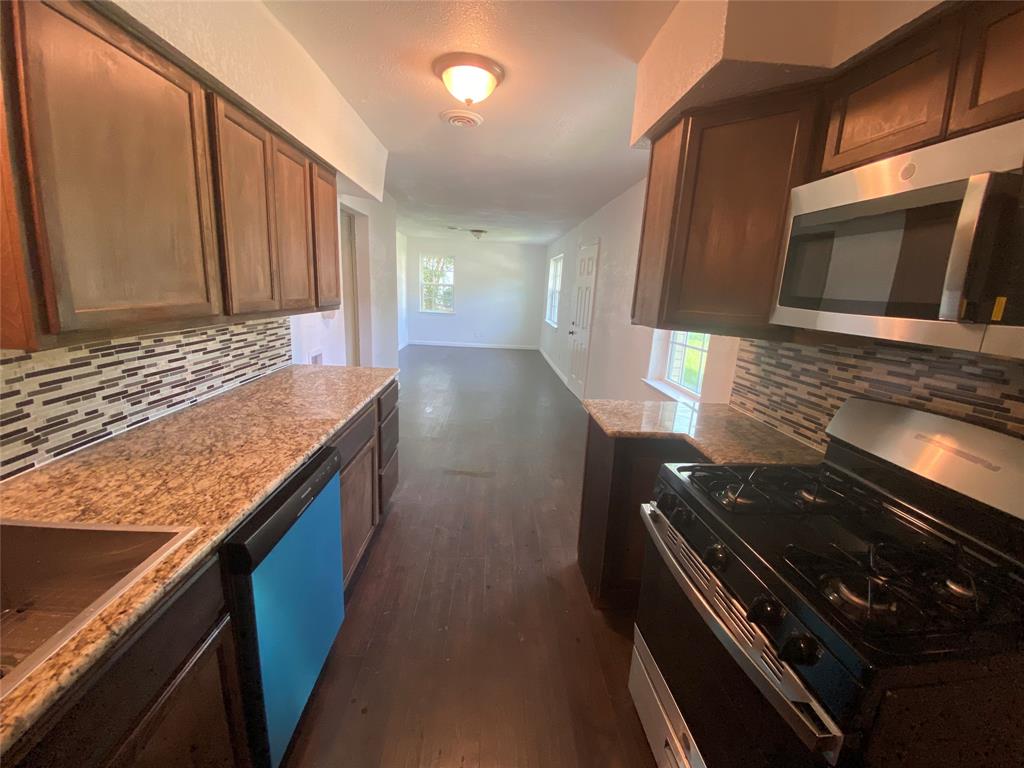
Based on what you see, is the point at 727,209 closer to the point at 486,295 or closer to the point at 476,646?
the point at 476,646

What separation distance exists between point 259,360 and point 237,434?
3.19 ft

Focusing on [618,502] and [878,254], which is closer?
[878,254]

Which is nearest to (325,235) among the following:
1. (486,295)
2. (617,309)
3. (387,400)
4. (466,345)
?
(387,400)

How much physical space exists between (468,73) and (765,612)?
2.17m

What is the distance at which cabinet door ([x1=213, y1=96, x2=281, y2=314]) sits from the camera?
142 centimetres

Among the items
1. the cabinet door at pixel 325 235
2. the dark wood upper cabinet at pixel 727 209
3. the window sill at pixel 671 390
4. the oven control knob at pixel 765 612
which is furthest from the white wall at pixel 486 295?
the oven control knob at pixel 765 612

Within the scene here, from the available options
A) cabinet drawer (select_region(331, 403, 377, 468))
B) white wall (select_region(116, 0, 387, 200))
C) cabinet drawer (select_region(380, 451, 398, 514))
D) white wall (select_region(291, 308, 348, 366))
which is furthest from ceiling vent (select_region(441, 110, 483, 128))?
cabinet drawer (select_region(380, 451, 398, 514))

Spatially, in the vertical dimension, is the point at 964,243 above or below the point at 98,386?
above

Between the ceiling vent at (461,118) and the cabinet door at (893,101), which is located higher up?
the ceiling vent at (461,118)

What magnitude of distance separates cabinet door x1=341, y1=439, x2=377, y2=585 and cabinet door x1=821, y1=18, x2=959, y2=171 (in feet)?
7.09

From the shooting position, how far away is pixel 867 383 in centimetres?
142

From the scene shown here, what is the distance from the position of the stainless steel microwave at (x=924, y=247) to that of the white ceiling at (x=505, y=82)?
3.20ft

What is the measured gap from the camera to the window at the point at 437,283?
30.5 feet

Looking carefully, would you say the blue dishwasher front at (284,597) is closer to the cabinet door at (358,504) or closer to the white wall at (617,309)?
the cabinet door at (358,504)
